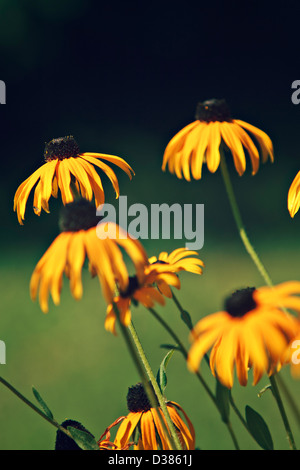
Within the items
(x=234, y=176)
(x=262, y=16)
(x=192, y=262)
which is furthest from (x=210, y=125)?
(x=262, y=16)

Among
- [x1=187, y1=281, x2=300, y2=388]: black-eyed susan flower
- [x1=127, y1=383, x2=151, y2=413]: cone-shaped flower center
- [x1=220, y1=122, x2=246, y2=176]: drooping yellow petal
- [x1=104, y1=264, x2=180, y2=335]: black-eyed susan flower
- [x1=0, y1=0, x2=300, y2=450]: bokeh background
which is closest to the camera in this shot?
[x1=187, y1=281, x2=300, y2=388]: black-eyed susan flower

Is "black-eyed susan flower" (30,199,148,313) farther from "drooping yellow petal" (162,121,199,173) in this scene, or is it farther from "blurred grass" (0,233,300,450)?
"blurred grass" (0,233,300,450)

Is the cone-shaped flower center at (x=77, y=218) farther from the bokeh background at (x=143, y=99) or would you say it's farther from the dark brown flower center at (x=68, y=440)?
the bokeh background at (x=143, y=99)

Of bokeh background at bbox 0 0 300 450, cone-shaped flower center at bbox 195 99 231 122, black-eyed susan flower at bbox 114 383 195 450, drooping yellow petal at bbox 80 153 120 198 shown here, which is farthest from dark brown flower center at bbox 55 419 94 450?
bokeh background at bbox 0 0 300 450

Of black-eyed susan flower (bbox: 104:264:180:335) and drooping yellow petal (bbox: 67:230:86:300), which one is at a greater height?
drooping yellow petal (bbox: 67:230:86:300)

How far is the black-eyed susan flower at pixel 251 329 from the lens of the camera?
0.45 meters

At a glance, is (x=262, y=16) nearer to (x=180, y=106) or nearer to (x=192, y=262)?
(x=180, y=106)

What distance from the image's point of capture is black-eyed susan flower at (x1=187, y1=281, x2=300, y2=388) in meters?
0.45

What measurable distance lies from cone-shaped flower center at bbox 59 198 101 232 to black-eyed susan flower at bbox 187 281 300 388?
0.51 ft

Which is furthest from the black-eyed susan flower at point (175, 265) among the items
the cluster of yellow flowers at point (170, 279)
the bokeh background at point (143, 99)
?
the bokeh background at point (143, 99)

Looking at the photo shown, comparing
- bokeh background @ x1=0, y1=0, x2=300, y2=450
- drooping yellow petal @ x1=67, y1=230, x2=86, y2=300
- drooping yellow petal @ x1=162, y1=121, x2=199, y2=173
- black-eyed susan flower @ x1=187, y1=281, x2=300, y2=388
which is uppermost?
bokeh background @ x1=0, y1=0, x2=300, y2=450

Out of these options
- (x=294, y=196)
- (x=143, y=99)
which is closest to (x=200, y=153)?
(x=294, y=196)

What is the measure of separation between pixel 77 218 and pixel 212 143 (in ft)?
0.64
